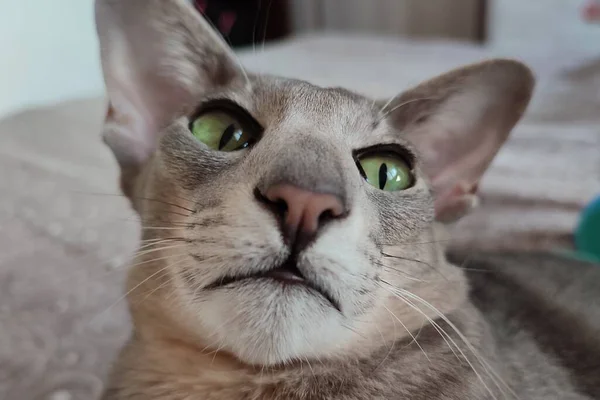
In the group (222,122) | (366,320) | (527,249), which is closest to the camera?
(366,320)

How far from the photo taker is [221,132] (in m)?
0.99

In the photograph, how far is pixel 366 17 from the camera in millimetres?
5387

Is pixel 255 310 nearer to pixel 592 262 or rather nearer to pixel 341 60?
pixel 592 262

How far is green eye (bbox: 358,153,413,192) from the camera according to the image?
3.21ft

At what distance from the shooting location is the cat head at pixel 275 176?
0.76 m

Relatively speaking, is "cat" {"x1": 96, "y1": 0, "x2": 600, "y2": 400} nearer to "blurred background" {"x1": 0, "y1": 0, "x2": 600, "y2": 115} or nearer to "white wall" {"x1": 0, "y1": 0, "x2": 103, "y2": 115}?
"blurred background" {"x1": 0, "y1": 0, "x2": 600, "y2": 115}

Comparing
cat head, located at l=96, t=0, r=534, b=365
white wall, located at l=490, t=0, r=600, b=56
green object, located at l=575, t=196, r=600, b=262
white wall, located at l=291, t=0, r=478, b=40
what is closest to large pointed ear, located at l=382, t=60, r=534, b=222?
cat head, located at l=96, t=0, r=534, b=365

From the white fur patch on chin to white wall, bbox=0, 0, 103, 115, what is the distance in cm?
299

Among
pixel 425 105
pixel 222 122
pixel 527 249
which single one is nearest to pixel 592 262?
pixel 527 249

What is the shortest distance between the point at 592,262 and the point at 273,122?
0.95 meters

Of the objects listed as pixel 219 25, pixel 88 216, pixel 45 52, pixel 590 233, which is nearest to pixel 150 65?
pixel 88 216

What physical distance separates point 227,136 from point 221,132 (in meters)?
0.02

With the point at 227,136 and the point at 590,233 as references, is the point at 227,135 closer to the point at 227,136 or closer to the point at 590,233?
the point at 227,136

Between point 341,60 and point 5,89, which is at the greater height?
point 341,60
